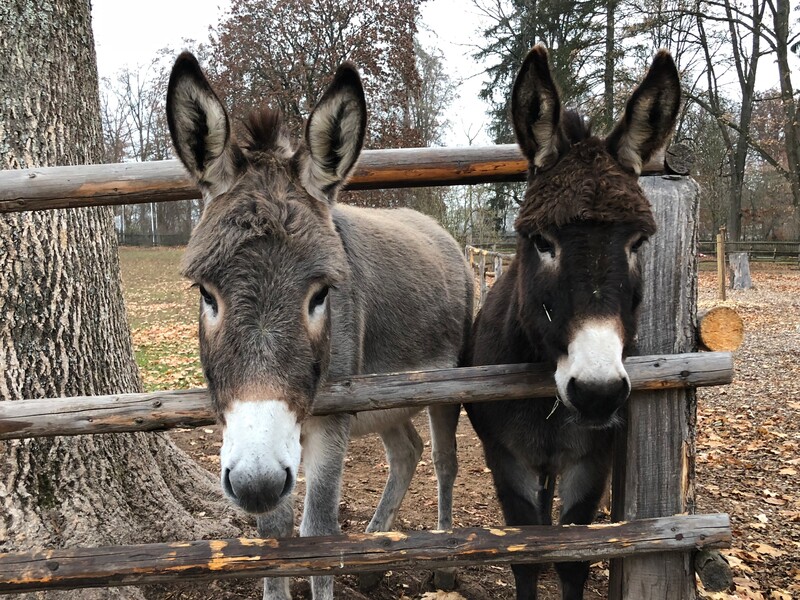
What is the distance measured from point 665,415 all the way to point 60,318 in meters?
3.22

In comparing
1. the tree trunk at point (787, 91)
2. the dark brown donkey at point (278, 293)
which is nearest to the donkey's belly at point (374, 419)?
the dark brown donkey at point (278, 293)

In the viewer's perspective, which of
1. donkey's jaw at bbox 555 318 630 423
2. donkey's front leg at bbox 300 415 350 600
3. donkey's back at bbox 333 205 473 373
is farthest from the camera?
donkey's back at bbox 333 205 473 373

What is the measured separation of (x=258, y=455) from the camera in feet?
5.76

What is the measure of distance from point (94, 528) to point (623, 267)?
3.03 metres

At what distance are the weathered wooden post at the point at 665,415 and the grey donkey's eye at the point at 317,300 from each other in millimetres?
1505

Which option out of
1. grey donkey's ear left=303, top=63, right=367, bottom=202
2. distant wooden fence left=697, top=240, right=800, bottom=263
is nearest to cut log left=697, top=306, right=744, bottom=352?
grey donkey's ear left=303, top=63, right=367, bottom=202

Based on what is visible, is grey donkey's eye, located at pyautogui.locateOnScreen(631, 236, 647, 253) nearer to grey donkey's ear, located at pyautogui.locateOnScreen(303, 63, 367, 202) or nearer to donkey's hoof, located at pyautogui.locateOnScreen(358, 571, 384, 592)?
grey donkey's ear, located at pyautogui.locateOnScreen(303, 63, 367, 202)

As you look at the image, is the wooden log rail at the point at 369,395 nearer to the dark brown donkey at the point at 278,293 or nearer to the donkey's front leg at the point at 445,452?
the dark brown donkey at the point at 278,293

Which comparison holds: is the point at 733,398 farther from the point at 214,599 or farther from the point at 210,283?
the point at 210,283

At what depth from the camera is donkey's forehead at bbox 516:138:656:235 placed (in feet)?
7.42

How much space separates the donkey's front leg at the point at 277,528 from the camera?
2.81 meters

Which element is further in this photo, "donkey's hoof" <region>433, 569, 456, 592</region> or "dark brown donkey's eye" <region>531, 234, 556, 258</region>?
"donkey's hoof" <region>433, 569, 456, 592</region>

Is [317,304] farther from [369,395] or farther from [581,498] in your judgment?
[581,498]

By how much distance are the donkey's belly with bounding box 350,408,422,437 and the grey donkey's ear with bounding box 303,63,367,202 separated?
137 centimetres
